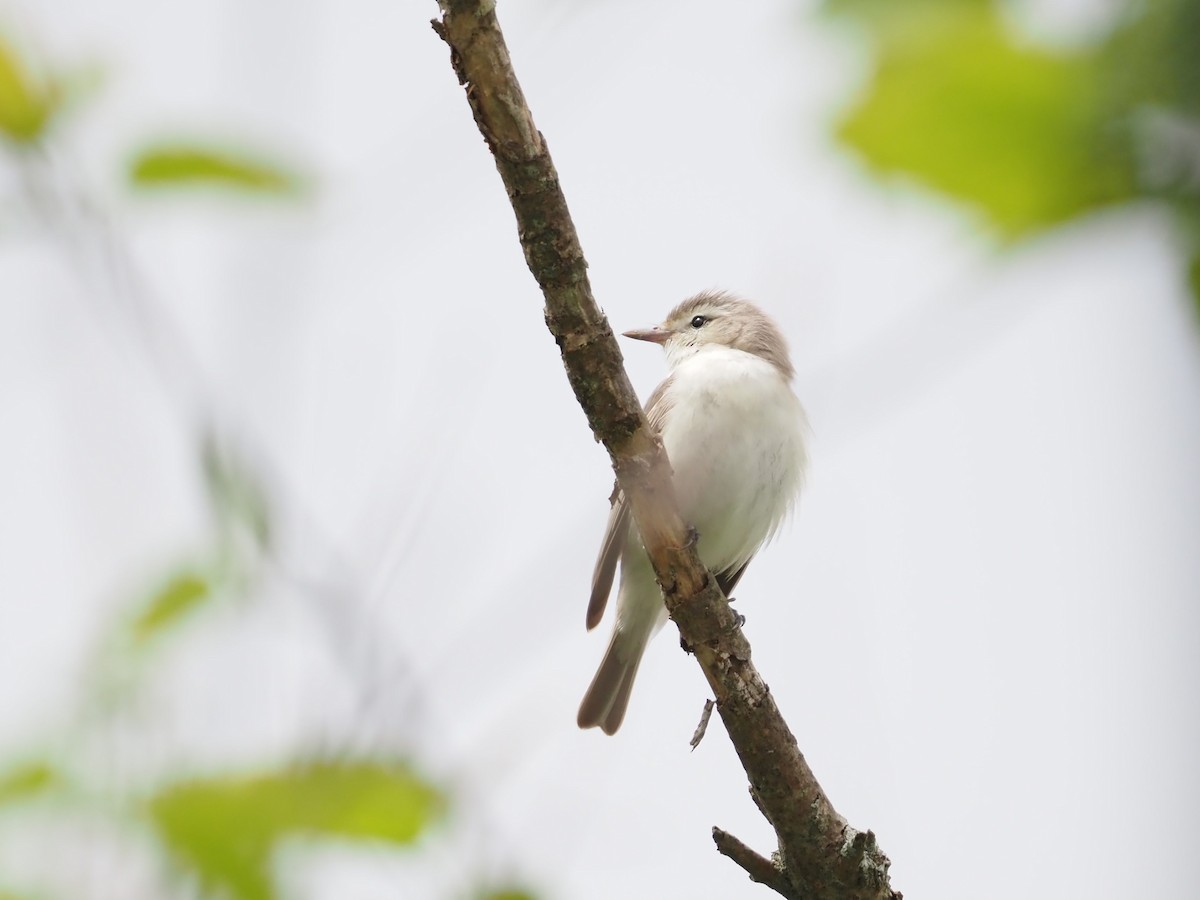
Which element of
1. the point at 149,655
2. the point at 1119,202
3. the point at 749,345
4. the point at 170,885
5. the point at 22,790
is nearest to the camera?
the point at 1119,202

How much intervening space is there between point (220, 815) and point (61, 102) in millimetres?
967

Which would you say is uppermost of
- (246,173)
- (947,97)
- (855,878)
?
(855,878)

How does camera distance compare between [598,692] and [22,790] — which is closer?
[22,790]

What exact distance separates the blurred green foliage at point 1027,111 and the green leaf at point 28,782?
1453mm

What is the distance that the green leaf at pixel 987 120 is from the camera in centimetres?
101

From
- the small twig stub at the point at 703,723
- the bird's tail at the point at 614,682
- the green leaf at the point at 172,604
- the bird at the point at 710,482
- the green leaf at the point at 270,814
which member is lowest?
the green leaf at the point at 270,814

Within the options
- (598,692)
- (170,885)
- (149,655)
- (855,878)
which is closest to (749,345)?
(598,692)

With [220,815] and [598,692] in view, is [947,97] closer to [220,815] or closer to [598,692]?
[220,815]

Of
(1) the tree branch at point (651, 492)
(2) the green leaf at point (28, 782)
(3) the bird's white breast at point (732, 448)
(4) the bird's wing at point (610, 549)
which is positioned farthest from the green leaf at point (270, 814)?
(3) the bird's white breast at point (732, 448)

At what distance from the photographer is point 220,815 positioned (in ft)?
5.38

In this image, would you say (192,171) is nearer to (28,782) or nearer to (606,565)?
(28,782)

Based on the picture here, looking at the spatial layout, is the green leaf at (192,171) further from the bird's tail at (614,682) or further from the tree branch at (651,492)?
the bird's tail at (614,682)

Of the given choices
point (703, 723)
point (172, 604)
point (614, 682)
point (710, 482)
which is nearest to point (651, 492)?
point (703, 723)

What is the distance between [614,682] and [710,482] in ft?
4.18
